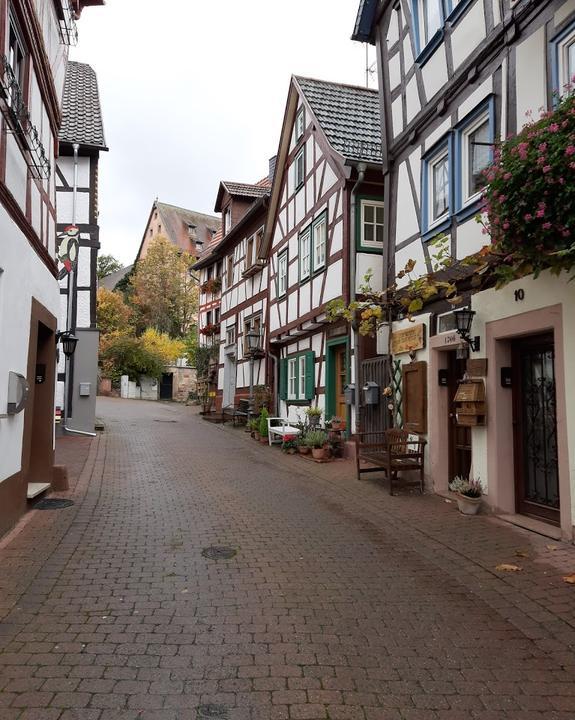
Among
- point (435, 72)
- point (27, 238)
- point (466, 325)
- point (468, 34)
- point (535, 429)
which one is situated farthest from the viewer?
point (435, 72)

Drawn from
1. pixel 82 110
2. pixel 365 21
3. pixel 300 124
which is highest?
pixel 82 110

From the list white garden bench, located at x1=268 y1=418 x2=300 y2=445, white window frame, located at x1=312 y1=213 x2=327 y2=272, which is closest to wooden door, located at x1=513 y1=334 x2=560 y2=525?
white garden bench, located at x1=268 y1=418 x2=300 y2=445

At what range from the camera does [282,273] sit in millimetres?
17141

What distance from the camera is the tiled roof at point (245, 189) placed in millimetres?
23891

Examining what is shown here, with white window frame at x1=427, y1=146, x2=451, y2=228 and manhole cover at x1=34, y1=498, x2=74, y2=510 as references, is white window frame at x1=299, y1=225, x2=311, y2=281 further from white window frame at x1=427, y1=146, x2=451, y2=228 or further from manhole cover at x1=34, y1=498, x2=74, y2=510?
manhole cover at x1=34, y1=498, x2=74, y2=510

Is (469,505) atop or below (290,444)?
below

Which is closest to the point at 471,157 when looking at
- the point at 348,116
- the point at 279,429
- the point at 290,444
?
the point at 348,116

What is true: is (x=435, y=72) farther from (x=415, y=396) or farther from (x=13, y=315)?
(x=13, y=315)

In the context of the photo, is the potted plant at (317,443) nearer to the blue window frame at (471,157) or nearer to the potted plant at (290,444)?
the potted plant at (290,444)

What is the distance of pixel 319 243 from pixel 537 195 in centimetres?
934

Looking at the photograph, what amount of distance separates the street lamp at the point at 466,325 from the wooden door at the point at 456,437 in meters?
0.75

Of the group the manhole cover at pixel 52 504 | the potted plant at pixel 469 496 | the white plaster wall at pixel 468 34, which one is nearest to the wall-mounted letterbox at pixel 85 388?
the manhole cover at pixel 52 504

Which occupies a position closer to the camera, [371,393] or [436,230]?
[436,230]

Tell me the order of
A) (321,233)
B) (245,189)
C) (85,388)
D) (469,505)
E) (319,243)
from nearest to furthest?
(469,505) → (321,233) → (319,243) → (85,388) → (245,189)
